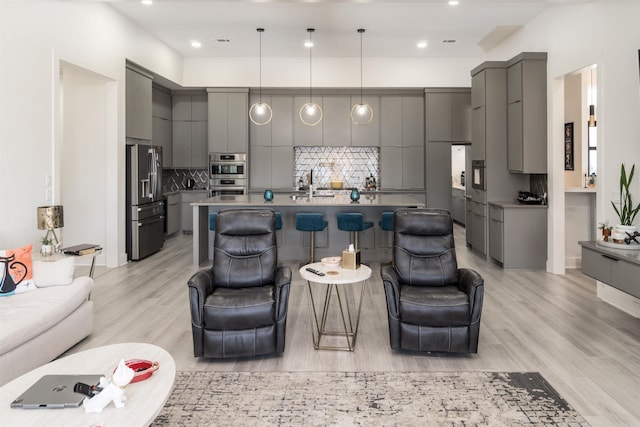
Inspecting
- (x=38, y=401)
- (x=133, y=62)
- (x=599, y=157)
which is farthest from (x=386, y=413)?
(x=133, y=62)

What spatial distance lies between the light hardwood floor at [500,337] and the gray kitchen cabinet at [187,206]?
4083 mm

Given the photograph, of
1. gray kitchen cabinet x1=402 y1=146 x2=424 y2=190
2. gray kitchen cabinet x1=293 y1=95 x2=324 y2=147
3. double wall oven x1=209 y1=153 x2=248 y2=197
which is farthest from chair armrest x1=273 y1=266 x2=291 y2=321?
gray kitchen cabinet x1=402 y1=146 x2=424 y2=190

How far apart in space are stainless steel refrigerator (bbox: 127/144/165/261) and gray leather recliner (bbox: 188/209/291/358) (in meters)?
3.58

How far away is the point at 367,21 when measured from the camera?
6945mm

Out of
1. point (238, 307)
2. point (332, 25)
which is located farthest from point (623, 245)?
point (332, 25)

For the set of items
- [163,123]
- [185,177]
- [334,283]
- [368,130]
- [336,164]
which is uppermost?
[163,123]

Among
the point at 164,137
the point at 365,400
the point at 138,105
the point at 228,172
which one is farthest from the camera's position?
the point at 164,137

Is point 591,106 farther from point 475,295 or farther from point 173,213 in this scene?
point 173,213

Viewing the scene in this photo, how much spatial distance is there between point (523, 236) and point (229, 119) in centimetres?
608

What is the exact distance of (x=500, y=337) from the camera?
12.4ft

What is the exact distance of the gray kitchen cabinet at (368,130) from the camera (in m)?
9.41

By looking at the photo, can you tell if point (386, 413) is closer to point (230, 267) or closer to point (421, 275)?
point (421, 275)

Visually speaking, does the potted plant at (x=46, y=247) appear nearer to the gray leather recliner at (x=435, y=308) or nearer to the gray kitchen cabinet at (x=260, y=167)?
the gray leather recliner at (x=435, y=308)

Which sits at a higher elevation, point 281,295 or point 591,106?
point 591,106
